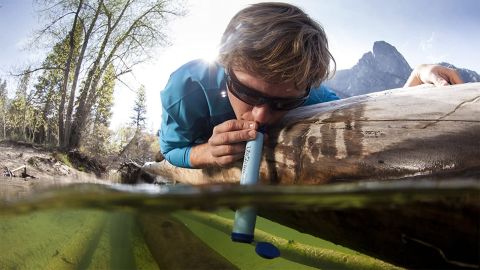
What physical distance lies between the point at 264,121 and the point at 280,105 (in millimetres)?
97

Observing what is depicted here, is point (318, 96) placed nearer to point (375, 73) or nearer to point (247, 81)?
point (247, 81)

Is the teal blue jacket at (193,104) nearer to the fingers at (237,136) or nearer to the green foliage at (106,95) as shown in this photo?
the fingers at (237,136)

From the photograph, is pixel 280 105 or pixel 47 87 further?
pixel 47 87

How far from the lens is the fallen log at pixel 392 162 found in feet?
2.04

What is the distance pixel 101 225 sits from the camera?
0.92m

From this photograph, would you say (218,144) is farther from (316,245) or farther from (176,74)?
(176,74)

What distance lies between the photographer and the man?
4.07 ft

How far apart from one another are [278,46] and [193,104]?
445 millimetres

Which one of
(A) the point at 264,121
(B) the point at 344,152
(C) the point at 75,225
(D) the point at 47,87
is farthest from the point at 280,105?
(D) the point at 47,87

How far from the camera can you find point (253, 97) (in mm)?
1257

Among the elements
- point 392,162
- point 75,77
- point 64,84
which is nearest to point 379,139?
point 392,162

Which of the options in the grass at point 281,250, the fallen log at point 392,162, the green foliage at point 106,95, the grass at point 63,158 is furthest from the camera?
the green foliage at point 106,95

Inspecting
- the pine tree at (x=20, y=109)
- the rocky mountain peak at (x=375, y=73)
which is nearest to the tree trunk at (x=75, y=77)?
the pine tree at (x=20, y=109)

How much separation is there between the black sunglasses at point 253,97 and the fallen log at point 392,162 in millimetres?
43
